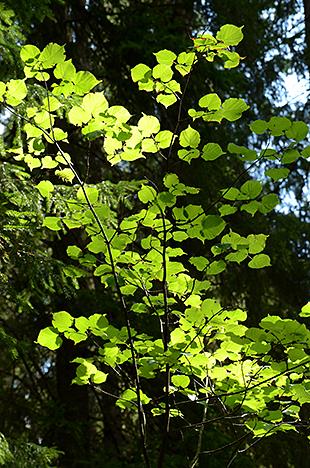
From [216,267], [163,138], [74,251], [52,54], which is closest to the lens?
[52,54]

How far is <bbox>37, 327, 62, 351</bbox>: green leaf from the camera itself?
1973 mm

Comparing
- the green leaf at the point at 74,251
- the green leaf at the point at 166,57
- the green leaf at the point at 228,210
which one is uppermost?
the green leaf at the point at 166,57

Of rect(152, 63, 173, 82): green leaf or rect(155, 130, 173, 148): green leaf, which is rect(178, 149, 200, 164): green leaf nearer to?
rect(155, 130, 173, 148): green leaf

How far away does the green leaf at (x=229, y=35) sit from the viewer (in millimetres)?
1753

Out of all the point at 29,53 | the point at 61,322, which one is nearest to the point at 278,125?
the point at 29,53

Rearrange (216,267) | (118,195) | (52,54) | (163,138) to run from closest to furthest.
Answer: (52,54) < (163,138) < (216,267) < (118,195)

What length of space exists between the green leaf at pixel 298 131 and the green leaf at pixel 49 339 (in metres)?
0.93

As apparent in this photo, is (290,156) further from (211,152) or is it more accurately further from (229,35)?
(229,35)

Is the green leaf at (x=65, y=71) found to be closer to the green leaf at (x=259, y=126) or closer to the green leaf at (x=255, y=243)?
the green leaf at (x=259, y=126)

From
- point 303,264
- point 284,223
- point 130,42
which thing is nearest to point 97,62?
point 130,42

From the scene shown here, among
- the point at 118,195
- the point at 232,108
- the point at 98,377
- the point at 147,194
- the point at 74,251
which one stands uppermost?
the point at 118,195

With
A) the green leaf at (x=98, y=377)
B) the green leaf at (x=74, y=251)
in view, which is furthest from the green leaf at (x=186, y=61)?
the green leaf at (x=98, y=377)

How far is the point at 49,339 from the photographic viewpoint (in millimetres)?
1981

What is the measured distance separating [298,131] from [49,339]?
970mm
